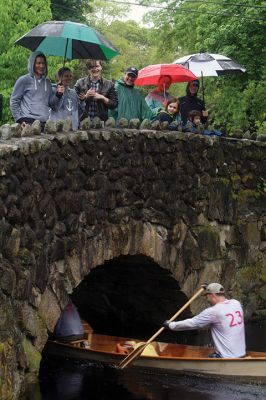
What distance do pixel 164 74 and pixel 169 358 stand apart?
13.2 ft

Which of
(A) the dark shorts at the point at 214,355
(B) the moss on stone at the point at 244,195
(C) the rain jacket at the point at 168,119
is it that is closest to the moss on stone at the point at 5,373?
(A) the dark shorts at the point at 214,355

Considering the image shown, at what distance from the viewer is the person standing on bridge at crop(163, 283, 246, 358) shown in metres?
10.4

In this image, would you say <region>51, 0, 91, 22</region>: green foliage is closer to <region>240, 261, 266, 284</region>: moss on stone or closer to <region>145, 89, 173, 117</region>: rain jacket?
<region>240, 261, 266, 284</region>: moss on stone

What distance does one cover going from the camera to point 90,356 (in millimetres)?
11414

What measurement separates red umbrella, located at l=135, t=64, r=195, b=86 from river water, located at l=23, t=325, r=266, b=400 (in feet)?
13.4

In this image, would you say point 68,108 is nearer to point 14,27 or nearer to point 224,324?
point 224,324

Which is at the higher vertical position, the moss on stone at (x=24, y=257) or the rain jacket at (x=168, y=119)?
the rain jacket at (x=168, y=119)

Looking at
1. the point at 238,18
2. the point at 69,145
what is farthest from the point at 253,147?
the point at 69,145

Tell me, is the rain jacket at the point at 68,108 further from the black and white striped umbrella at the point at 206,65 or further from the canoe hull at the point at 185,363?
the black and white striped umbrella at the point at 206,65

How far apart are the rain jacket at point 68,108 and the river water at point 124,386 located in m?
2.96

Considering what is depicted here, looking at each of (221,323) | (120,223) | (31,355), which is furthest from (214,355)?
(31,355)

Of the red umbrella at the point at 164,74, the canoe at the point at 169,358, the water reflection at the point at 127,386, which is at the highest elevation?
the red umbrella at the point at 164,74

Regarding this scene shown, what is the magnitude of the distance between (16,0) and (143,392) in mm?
14130

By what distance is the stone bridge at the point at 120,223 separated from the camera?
8.13 meters
